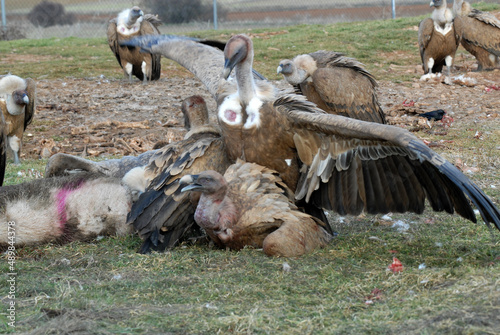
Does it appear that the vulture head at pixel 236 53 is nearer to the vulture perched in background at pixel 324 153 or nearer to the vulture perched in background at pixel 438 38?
the vulture perched in background at pixel 324 153

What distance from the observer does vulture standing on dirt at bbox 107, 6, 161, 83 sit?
12.3 m

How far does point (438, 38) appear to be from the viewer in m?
12.3

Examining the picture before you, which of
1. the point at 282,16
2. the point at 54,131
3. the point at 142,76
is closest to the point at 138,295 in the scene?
the point at 54,131

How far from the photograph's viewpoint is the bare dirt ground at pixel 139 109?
8422 mm

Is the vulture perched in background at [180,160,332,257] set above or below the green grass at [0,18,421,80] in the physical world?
below

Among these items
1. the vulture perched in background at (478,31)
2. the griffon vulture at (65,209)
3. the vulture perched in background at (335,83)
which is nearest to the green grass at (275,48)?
the vulture perched in background at (478,31)

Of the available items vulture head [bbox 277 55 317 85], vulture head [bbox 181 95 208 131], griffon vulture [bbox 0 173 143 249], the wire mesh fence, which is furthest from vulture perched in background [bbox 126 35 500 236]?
the wire mesh fence

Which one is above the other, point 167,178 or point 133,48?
point 133,48

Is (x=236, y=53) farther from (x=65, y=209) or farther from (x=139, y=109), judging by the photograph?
(x=139, y=109)

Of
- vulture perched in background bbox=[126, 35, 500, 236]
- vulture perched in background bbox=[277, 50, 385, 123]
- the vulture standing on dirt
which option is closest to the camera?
vulture perched in background bbox=[126, 35, 500, 236]

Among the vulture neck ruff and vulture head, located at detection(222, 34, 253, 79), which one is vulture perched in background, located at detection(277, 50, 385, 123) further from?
the vulture neck ruff

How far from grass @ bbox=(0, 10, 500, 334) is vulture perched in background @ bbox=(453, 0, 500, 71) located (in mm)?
7907

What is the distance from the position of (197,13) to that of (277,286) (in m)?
18.9

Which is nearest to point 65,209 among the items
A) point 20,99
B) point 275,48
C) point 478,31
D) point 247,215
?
point 247,215
